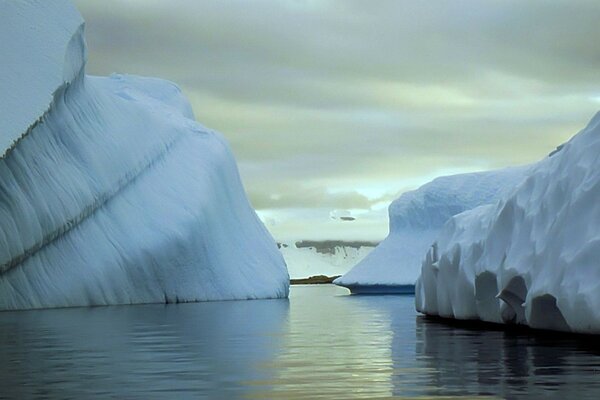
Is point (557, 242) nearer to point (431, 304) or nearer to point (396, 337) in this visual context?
point (396, 337)

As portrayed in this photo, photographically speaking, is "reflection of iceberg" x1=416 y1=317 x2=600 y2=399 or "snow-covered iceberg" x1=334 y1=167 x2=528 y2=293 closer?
"reflection of iceberg" x1=416 y1=317 x2=600 y2=399

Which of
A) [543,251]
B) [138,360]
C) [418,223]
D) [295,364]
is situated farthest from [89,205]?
[418,223]

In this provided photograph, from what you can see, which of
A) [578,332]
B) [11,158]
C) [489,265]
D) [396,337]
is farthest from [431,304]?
[11,158]

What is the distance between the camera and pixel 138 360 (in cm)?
877

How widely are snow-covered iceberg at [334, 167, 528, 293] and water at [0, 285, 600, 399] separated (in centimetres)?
3481

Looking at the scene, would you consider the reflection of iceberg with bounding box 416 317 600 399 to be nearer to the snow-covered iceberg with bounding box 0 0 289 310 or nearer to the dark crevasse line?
the snow-covered iceberg with bounding box 0 0 289 310

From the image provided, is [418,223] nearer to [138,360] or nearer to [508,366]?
[138,360]

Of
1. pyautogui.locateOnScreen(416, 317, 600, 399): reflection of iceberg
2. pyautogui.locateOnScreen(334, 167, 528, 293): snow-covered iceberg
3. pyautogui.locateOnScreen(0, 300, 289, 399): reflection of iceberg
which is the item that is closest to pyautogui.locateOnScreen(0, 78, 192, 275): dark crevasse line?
pyautogui.locateOnScreen(0, 300, 289, 399): reflection of iceberg

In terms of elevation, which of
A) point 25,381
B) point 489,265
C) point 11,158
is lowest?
point 25,381

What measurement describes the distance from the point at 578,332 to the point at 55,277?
777 inches

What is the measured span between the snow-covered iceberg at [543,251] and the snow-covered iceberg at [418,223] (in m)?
32.2

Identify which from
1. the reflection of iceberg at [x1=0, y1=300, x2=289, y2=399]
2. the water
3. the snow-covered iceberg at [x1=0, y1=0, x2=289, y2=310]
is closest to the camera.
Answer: the water

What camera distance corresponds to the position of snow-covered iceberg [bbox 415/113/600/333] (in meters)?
10.2

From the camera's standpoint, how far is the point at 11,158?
2391 cm
